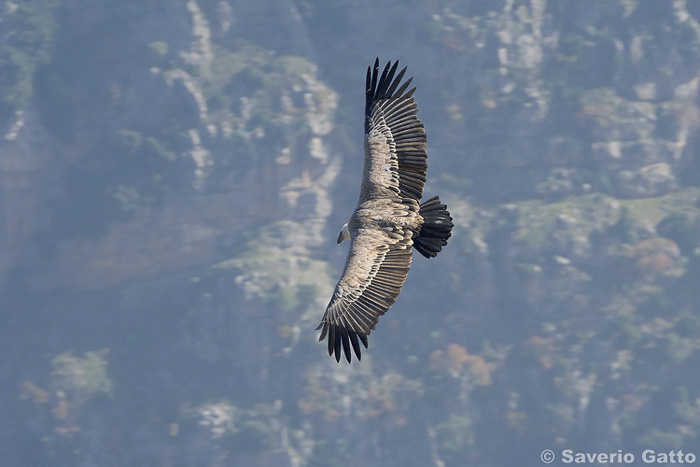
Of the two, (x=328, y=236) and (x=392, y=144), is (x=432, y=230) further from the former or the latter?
(x=328, y=236)

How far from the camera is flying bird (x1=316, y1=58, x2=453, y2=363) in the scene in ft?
75.7

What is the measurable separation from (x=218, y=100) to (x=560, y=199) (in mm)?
47807

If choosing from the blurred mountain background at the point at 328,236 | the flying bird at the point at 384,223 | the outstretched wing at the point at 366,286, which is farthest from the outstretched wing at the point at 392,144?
the blurred mountain background at the point at 328,236

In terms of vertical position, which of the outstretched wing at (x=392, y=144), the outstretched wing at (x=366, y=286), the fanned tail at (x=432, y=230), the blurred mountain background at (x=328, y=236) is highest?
the blurred mountain background at (x=328, y=236)

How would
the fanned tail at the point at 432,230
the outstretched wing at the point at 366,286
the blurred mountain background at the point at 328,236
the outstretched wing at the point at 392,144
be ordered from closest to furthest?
the outstretched wing at the point at 366,286 → the fanned tail at the point at 432,230 → the outstretched wing at the point at 392,144 → the blurred mountain background at the point at 328,236

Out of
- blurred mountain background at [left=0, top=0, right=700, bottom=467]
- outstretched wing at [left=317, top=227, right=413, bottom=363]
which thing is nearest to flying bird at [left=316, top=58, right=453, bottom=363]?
outstretched wing at [left=317, top=227, right=413, bottom=363]

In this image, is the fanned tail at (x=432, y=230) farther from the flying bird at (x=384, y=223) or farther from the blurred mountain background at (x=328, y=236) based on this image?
the blurred mountain background at (x=328, y=236)

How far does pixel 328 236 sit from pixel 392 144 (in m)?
108

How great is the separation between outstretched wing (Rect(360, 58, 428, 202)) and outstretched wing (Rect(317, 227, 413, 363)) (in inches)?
59.1

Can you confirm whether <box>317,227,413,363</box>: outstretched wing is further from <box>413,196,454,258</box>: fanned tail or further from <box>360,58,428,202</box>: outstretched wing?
<box>360,58,428,202</box>: outstretched wing

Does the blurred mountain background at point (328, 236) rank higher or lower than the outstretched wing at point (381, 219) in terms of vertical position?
higher

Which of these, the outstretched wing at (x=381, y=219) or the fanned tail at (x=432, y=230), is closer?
the outstretched wing at (x=381, y=219)

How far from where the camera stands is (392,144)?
25.7 m

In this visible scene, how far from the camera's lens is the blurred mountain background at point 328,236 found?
436 ft
